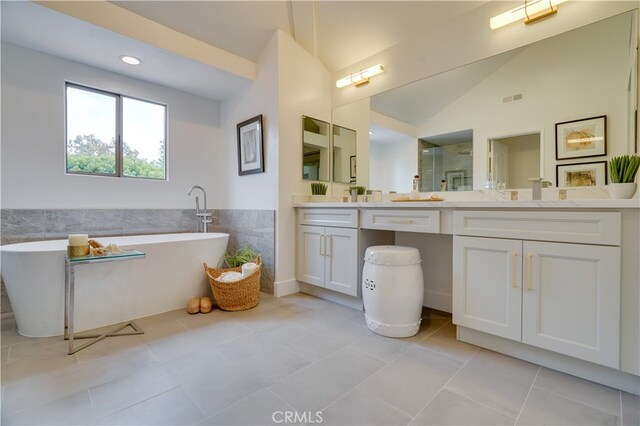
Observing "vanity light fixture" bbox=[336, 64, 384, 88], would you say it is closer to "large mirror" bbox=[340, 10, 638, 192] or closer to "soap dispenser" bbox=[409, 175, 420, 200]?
"large mirror" bbox=[340, 10, 638, 192]

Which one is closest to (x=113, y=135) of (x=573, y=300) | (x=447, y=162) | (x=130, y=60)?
(x=130, y=60)

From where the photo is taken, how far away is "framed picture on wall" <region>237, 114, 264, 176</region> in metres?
3.10

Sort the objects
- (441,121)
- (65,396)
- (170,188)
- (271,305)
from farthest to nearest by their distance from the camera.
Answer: (170,188)
(271,305)
(441,121)
(65,396)

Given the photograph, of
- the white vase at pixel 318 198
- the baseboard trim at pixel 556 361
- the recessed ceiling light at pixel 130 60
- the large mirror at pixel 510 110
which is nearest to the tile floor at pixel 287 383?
the baseboard trim at pixel 556 361

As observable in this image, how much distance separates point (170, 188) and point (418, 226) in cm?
286

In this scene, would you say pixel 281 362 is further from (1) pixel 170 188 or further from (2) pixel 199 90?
(2) pixel 199 90

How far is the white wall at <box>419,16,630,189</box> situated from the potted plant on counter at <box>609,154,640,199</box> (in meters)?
0.35

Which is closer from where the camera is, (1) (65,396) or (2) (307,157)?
(1) (65,396)

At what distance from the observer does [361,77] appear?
305 cm

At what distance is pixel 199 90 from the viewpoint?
11.5 feet

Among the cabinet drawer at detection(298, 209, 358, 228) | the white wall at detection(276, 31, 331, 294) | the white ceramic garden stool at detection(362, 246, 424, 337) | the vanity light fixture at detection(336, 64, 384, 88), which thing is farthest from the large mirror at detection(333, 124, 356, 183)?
the white ceramic garden stool at detection(362, 246, 424, 337)

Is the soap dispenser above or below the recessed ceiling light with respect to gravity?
below

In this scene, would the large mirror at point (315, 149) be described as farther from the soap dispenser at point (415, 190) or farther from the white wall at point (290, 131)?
the soap dispenser at point (415, 190)

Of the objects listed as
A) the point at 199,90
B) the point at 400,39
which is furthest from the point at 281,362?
the point at 199,90
